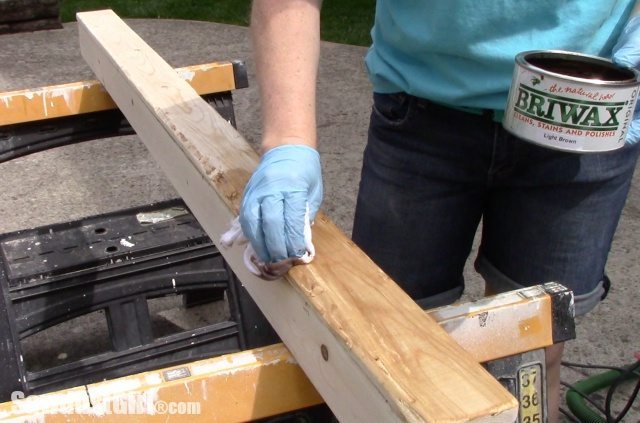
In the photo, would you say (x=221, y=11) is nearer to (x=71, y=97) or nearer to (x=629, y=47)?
(x=71, y=97)

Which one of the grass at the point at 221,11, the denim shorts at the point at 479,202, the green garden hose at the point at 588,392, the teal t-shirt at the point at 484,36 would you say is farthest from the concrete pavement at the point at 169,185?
the teal t-shirt at the point at 484,36

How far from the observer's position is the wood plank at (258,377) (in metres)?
1.22

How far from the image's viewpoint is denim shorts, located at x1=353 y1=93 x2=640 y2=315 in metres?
1.59

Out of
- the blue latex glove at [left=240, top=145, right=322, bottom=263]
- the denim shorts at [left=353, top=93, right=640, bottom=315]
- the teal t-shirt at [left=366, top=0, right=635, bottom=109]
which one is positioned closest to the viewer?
the blue latex glove at [left=240, top=145, right=322, bottom=263]

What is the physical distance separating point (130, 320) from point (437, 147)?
4.09ft

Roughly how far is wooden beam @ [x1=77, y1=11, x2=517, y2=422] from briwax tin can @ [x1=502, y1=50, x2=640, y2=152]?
37cm

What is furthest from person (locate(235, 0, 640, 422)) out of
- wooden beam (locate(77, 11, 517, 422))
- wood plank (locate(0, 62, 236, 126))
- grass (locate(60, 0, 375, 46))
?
grass (locate(60, 0, 375, 46))

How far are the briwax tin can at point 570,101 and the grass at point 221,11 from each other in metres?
5.30

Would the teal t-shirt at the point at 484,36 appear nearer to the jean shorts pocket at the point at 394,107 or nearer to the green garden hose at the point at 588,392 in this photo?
the jean shorts pocket at the point at 394,107

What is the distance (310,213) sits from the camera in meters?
1.20

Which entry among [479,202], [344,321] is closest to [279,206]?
[344,321]

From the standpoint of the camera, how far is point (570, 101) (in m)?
1.32

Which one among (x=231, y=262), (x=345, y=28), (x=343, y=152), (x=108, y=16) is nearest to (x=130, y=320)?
(x=108, y=16)

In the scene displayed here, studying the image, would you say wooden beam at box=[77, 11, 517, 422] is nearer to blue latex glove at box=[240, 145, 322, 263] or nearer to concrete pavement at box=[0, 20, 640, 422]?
blue latex glove at box=[240, 145, 322, 263]
